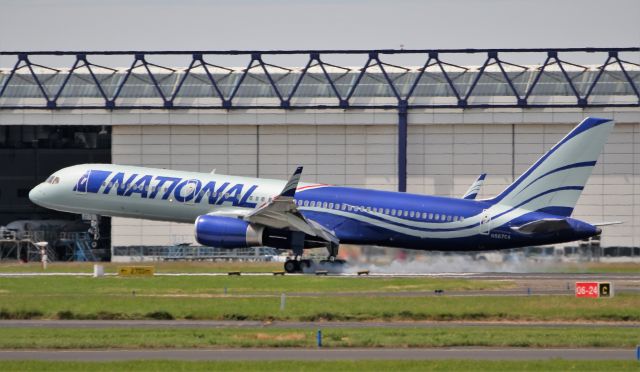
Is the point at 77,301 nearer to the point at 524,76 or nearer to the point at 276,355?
the point at 276,355

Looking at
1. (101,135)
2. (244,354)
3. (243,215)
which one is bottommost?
(244,354)

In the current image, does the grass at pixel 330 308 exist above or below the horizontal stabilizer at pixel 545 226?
below

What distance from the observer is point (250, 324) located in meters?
40.7

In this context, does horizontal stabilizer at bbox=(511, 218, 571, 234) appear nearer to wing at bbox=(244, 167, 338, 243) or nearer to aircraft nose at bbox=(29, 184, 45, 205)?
wing at bbox=(244, 167, 338, 243)

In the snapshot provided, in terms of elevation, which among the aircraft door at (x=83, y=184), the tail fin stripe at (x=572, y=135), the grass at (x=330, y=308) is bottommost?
the grass at (x=330, y=308)

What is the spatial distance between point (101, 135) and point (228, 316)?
5907 centimetres

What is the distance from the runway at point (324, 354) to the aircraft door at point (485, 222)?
3144cm

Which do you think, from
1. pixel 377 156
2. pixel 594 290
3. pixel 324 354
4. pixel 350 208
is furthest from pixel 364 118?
pixel 324 354

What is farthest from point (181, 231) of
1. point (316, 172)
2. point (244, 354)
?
point (244, 354)

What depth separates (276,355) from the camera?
32.6 m

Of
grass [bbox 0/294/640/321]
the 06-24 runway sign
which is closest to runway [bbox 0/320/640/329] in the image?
grass [bbox 0/294/640/321]

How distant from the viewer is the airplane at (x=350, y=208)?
64125mm

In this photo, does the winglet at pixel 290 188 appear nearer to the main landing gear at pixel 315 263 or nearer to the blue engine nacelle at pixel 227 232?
the blue engine nacelle at pixel 227 232

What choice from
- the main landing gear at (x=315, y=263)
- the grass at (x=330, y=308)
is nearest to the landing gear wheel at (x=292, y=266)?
the main landing gear at (x=315, y=263)
